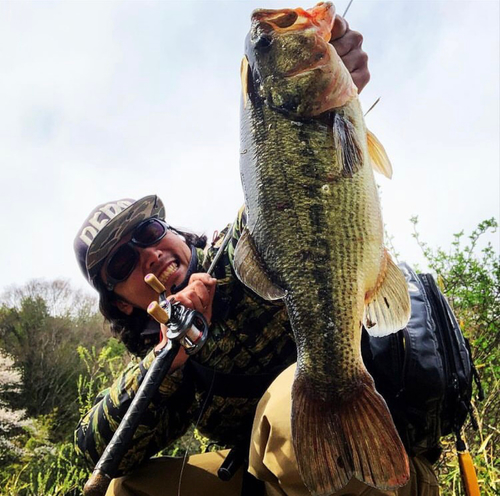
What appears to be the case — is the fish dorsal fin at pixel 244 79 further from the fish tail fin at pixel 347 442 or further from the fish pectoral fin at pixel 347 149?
the fish tail fin at pixel 347 442

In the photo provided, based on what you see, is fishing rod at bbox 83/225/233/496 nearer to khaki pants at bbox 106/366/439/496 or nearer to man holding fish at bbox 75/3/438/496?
man holding fish at bbox 75/3/438/496

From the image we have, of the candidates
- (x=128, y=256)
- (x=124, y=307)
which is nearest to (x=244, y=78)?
(x=128, y=256)

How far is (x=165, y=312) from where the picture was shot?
190cm

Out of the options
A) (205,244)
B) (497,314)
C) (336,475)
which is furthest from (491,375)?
(336,475)

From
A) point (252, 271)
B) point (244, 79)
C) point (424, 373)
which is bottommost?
point (424, 373)

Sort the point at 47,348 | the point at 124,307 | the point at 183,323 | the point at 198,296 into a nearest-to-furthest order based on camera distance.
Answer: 1. the point at 183,323
2. the point at 198,296
3. the point at 124,307
4. the point at 47,348

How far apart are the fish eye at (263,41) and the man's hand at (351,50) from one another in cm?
26

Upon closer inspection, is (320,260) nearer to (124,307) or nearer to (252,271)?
(252,271)

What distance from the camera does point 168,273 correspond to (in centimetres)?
280

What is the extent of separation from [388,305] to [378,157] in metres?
0.48

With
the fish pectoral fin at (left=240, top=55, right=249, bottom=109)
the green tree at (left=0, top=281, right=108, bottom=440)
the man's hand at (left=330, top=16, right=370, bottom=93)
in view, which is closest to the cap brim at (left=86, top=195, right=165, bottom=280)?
the fish pectoral fin at (left=240, top=55, right=249, bottom=109)

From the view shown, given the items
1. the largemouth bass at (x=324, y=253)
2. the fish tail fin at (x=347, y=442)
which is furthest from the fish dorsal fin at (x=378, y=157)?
the fish tail fin at (x=347, y=442)

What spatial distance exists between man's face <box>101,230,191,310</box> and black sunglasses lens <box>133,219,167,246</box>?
0.10ft

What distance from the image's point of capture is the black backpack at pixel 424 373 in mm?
1604
